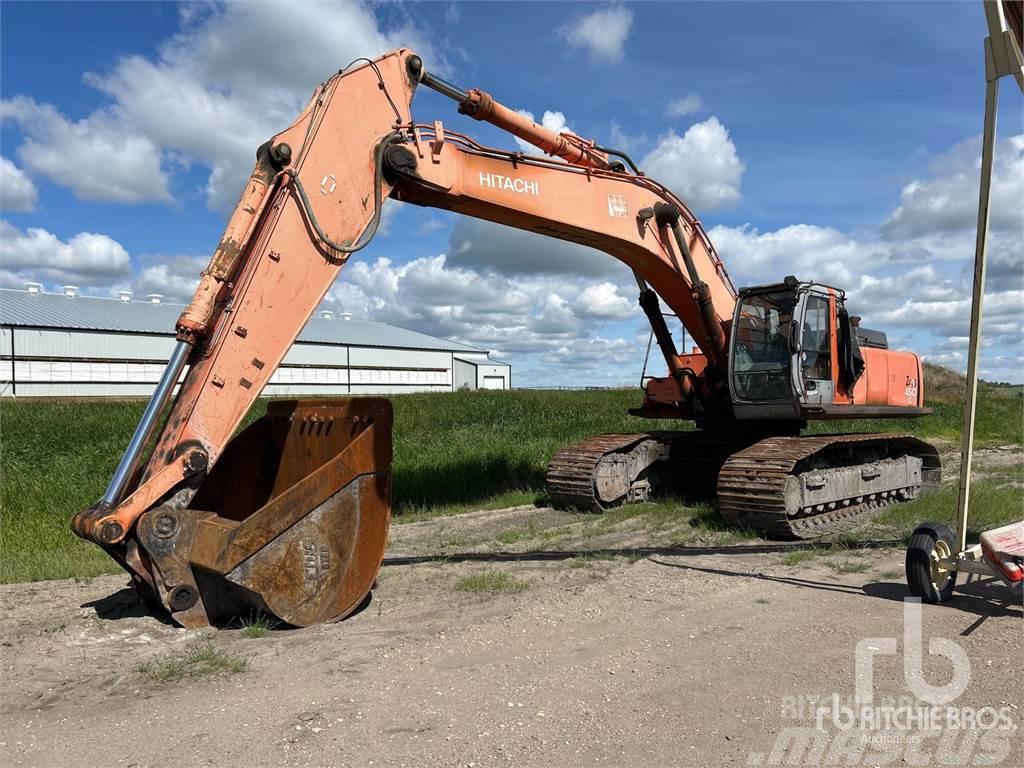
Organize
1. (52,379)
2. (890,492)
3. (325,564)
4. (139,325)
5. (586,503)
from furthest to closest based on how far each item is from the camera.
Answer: (139,325) < (52,379) < (890,492) < (586,503) < (325,564)

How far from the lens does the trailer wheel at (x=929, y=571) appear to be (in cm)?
544

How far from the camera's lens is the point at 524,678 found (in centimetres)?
417

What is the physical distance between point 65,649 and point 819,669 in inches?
164

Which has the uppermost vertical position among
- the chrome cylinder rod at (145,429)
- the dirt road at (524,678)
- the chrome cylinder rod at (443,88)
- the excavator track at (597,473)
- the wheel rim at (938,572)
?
the chrome cylinder rod at (443,88)

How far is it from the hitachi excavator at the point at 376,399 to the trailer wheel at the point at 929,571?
7.61 feet

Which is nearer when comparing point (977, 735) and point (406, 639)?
point (977, 735)

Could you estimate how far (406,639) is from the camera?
489 centimetres

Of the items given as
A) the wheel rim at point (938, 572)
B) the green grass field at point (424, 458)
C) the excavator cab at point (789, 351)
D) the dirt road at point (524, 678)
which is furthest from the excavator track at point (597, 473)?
the wheel rim at point (938, 572)

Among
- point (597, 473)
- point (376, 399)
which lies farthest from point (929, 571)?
point (597, 473)

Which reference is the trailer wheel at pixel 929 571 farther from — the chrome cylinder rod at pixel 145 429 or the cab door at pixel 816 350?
the chrome cylinder rod at pixel 145 429

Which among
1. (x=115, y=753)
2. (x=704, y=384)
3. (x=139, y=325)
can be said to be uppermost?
(x=139, y=325)

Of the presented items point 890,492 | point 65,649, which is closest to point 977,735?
point 65,649

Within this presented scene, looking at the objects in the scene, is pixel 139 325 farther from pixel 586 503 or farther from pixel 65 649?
pixel 65 649

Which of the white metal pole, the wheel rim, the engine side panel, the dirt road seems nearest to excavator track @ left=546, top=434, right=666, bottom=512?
the engine side panel
